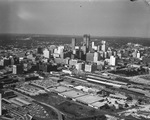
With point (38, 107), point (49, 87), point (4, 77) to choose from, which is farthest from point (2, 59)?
point (38, 107)

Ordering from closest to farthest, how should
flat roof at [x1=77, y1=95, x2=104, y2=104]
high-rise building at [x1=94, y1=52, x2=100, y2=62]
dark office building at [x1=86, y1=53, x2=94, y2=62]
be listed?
flat roof at [x1=77, y1=95, x2=104, y2=104] → high-rise building at [x1=94, y1=52, x2=100, y2=62] → dark office building at [x1=86, y1=53, x2=94, y2=62]

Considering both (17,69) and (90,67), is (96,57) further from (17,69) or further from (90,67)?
(17,69)

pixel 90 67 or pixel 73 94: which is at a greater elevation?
pixel 90 67

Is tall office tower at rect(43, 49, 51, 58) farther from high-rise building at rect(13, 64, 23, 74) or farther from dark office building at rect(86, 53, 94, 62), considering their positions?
high-rise building at rect(13, 64, 23, 74)

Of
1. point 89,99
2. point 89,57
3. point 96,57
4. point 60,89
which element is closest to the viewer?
point 89,99

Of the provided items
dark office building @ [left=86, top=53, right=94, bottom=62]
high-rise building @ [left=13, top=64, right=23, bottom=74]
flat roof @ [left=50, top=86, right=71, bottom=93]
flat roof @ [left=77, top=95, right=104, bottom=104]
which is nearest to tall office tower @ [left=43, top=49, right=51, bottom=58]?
dark office building @ [left=86, top=53, right=94, bottom=62]

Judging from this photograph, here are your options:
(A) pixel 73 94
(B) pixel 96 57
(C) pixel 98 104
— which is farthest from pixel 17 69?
(B) pixel 96 57

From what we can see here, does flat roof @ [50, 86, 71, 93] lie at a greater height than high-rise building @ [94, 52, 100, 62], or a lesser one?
lesser

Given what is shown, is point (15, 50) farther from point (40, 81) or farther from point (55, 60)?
point (40, 81)

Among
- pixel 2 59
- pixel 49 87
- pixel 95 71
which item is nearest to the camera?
pixel 49 87

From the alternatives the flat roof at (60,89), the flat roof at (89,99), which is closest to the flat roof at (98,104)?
the flat roof at (89,99)

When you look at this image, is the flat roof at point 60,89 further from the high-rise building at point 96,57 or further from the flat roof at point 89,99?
the high-rise building at point 96,57
